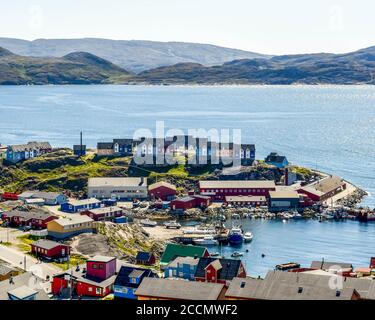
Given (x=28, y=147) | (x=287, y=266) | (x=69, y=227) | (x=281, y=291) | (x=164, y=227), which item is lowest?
(x=164, y=227)

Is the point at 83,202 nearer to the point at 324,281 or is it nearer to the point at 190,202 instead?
the point at 190,202

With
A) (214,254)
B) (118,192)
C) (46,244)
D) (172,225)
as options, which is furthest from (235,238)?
(118,192)

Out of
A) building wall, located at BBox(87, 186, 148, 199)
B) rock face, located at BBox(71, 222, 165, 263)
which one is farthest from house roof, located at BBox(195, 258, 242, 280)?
building wall, located at BBox(87, 186, 148, 199)

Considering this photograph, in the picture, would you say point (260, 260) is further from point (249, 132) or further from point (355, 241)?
point (249, 132)

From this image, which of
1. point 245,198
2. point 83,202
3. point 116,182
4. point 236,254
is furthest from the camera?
point 116,182

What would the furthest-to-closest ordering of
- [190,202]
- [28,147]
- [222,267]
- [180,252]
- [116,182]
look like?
[28,147] → [116,182] → [190,202] → [180,252] → [222,267]

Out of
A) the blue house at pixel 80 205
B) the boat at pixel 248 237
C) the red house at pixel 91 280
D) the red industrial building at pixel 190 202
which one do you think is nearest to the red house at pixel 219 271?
the red house at pixel 91 280

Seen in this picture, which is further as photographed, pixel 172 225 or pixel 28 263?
pixel 172 225

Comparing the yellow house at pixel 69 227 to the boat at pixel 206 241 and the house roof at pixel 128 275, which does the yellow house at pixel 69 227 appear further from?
the house roof at pixel 128 275
